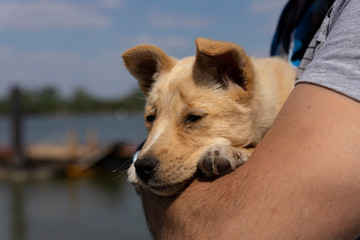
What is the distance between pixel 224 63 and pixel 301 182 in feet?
3.84

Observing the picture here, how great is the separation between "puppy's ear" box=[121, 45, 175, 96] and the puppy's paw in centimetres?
94

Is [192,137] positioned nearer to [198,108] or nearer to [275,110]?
[198,108]

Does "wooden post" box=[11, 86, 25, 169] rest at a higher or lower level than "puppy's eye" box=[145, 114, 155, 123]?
lower

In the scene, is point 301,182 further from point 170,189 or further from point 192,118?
point 192,118

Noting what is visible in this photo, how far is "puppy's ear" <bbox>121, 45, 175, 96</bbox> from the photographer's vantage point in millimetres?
2854

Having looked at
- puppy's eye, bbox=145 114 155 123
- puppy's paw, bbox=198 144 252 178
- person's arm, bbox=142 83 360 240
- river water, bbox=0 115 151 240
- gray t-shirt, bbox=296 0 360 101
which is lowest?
river water, bbox=0 115 151 240

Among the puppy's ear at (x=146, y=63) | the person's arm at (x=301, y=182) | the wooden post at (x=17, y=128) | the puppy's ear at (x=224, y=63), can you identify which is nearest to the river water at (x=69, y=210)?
the wooden post at (x=17, y=128)

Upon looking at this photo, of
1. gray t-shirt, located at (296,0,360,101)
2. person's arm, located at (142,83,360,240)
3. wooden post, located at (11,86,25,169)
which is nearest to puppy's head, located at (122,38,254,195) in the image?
person's arm, located at (142,83,360,240)

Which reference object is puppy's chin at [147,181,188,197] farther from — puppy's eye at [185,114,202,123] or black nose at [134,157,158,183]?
puppy's eye at [185,114,202,123]

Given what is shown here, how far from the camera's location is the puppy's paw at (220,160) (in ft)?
6.88

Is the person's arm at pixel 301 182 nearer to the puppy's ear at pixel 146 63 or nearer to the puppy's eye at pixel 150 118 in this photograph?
the puppy's eye at pixel 150 118

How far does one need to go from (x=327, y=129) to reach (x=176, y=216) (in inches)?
35.6

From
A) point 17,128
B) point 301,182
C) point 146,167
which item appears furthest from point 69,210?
point 301,182

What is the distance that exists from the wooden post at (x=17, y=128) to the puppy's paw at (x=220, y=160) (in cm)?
2396
